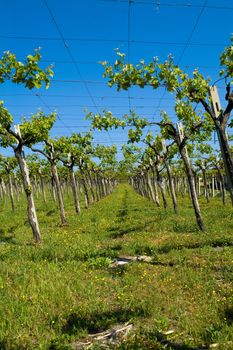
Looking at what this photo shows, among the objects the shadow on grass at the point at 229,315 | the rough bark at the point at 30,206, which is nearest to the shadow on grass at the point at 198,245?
the shadow on grass at the point at 229,315

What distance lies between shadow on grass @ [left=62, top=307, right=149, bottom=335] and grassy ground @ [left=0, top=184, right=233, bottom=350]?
0.02 metres

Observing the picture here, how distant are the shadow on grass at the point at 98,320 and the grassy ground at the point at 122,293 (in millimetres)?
23

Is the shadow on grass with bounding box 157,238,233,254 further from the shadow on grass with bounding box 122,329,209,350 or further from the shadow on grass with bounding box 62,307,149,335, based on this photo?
the shadow on grass with bounding box 122,329,209,350

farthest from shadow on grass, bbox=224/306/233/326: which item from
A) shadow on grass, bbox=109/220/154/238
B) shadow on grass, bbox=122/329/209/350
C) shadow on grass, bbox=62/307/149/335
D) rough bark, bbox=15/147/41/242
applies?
rough bark, bbox=15/147/41/242

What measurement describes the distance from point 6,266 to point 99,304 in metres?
4.42

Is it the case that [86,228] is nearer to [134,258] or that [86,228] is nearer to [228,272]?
[134,258]

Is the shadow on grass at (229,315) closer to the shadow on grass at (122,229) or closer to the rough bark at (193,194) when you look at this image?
the rough bark at (193,194)

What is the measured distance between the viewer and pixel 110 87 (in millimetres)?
13289

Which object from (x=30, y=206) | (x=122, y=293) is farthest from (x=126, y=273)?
(x=30, y=206)

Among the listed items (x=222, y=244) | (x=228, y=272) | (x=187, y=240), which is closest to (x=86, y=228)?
(x=187, y=240)

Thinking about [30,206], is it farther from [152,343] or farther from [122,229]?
[152,343]

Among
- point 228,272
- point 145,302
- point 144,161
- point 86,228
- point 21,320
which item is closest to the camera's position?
point 21,320

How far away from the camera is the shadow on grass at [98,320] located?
7207 millimetres

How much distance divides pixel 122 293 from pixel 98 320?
1.62 meters
